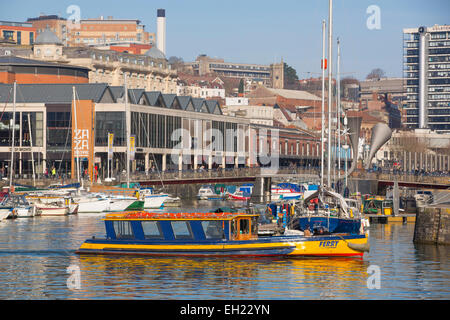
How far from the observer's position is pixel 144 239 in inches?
2346

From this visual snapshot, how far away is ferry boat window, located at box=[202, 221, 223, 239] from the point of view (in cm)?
5809

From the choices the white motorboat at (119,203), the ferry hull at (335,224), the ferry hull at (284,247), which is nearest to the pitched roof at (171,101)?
the white motorboat at (119,203)

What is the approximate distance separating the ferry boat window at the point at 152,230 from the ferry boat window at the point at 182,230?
0.99 metres

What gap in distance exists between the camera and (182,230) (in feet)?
192

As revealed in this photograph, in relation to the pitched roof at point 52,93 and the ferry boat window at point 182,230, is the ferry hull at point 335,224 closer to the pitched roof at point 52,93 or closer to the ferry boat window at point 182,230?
the ferry boat window at point 182,230

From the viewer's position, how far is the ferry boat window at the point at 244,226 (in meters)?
58.5

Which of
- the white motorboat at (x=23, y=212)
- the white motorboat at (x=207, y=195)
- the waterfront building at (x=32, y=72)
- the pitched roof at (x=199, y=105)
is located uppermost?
the waterfront building at (x=32, y=72)

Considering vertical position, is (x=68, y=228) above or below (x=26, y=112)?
below

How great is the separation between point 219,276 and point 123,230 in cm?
1066

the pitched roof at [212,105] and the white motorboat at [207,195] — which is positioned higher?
the pitched roof at [212,105]
